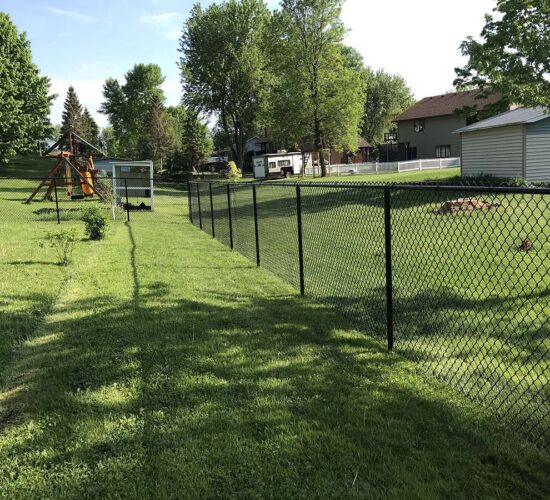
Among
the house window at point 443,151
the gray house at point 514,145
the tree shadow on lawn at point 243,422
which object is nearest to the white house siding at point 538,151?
the gray house at point 514,145

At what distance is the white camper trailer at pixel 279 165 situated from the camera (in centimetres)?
4644

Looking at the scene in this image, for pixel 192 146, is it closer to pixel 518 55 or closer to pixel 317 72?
pixel 317 72

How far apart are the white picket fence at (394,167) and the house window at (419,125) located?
25.3 feet

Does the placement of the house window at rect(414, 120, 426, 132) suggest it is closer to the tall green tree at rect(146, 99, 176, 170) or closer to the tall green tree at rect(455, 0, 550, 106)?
the tall green tree at rect(146, 99, 176, 170)

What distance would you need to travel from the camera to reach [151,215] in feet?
63.7

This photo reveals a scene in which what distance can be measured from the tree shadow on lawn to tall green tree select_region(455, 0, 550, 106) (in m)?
6.37

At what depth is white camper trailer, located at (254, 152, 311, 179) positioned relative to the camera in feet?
152

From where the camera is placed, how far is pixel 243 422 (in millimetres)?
3268

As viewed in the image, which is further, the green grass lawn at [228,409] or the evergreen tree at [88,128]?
the evergreen tree at [88,128]

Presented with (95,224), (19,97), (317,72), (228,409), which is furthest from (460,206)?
(19,97)

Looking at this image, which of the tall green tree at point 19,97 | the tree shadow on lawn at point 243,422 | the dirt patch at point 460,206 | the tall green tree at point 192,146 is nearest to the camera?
the tree shadow on lawn at point 243,422

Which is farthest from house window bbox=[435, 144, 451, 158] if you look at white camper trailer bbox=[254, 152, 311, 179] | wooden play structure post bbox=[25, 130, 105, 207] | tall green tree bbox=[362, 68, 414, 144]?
wooden play structure post bbox=[25, 130, 105, 207]

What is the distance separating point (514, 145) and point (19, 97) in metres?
35.2

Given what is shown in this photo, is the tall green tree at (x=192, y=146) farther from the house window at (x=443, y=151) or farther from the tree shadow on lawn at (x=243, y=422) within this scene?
the tree shadow on lawn at (x=243, y=422)
